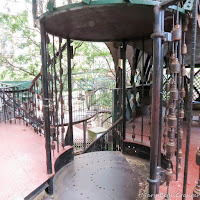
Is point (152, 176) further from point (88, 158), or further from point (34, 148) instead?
point (34, 148)

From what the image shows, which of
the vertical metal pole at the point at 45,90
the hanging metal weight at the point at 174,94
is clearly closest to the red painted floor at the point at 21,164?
the vertical metal pole at the point at 45,90

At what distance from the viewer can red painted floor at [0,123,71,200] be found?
1835mm

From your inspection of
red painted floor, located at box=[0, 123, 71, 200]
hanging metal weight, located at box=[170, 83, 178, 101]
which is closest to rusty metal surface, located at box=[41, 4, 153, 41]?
hanging metal weight, located at box=[170, 83, 178, 101]

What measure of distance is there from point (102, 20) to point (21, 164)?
2.29 m

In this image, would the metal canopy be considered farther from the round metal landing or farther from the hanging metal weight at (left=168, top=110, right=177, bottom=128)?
the round metal landing

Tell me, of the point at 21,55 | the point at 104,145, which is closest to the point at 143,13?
the point at 104,145

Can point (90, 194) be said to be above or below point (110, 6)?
below

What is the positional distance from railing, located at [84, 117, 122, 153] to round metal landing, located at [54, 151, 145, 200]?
0.84m

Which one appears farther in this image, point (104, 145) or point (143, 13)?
point (104, 145)

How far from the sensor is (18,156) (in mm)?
2645

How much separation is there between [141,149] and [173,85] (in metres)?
2.07

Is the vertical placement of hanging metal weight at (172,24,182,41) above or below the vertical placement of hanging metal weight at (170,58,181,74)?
above

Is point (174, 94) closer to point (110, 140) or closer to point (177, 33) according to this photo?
point (177, 33)

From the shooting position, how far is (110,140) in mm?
4422
